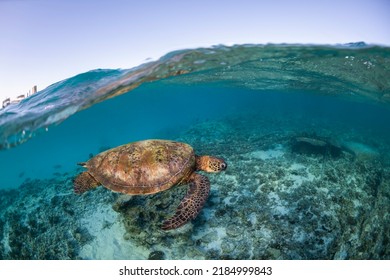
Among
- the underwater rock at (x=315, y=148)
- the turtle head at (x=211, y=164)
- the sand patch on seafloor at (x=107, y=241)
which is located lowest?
the sand patch on seafloor at (x=107, y=241)

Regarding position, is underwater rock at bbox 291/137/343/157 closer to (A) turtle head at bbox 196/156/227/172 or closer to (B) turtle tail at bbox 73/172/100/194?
(A) turtle head at bbox 196/156/227/172

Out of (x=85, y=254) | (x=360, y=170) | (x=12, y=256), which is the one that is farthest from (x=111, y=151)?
(x=360, y=170)

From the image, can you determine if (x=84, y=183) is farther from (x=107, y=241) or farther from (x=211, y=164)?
(x=211, y=164)

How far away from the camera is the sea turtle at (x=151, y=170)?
5.65 meters

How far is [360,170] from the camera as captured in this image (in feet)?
35.8

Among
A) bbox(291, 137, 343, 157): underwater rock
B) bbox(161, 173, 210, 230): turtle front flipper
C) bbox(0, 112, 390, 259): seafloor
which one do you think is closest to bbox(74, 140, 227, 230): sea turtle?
bbox(161, 173, 210, 230): turtle front flipper

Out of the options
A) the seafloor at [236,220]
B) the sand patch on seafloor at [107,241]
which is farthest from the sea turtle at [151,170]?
the sand patch on seafloor at [107,241]

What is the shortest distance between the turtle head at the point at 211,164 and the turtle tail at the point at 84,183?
3087 millimetres

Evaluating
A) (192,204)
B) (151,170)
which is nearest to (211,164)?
(192,204)

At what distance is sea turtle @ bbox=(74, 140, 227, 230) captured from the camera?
5.65m

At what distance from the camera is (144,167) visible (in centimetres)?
582

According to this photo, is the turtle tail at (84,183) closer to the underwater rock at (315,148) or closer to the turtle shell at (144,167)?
the turtle shell at (144,167)

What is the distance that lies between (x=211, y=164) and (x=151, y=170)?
172 centimetres
